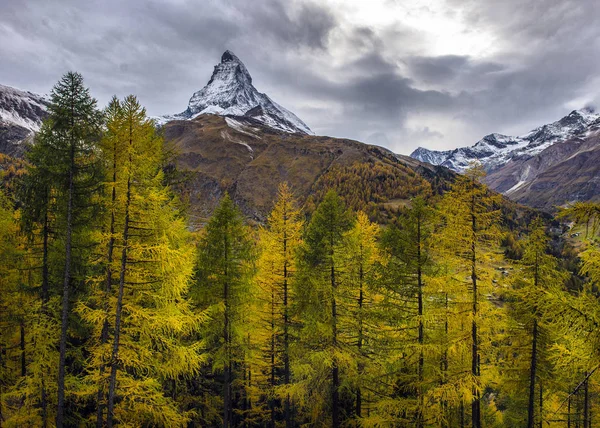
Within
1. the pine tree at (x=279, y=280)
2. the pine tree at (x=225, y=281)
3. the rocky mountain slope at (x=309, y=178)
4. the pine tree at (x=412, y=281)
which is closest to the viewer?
the pine tree at (x=412, y=281)

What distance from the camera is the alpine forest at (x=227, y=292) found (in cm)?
1132

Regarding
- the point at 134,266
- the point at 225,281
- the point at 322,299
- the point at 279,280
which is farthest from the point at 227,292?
the point at 134,266

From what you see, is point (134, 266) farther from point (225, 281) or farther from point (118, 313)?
point (225, 281)

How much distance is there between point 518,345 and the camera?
17.1 m

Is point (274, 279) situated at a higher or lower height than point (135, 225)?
lower

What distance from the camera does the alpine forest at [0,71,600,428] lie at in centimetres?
1132

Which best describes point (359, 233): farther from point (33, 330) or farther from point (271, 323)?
point (33, 330)

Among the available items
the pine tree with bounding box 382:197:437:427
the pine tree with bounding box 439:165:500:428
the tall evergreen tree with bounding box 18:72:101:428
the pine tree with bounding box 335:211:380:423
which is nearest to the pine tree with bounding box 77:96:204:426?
the tall evergreen tree with bounding box 18:72:101:428

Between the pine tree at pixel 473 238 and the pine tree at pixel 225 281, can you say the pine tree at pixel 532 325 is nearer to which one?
the pine tree at pixel 473 238

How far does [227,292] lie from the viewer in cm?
1681

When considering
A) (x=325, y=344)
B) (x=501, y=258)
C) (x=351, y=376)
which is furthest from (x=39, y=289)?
(x=501, y=258)

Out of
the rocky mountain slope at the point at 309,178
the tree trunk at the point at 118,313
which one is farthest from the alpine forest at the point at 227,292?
the rocky mountain slope at the point at 309,178

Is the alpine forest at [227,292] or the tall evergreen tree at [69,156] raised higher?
the tall evergreen tree at [69,156]

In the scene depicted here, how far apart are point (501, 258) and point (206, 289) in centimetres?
1314
